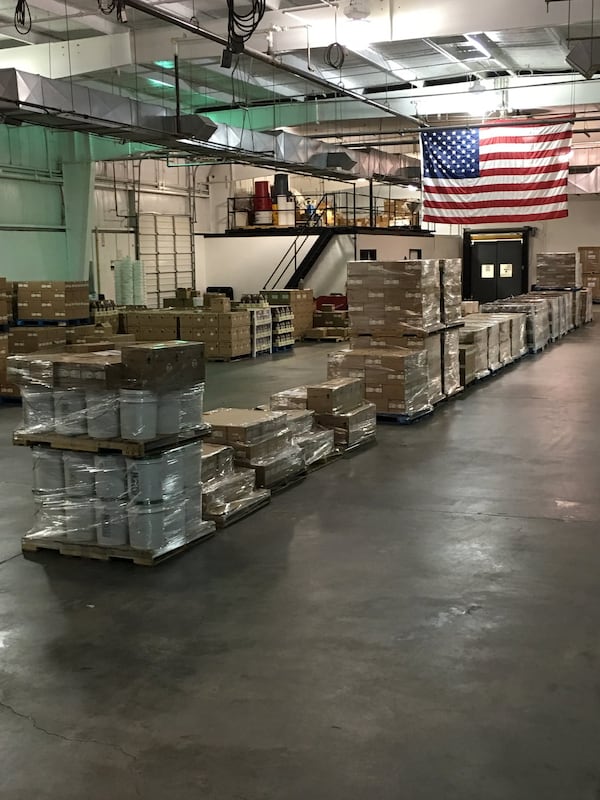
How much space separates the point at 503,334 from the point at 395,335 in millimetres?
5646

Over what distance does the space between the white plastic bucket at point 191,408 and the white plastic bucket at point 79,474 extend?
2.41ft

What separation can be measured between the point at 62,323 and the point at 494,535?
9.97 metres

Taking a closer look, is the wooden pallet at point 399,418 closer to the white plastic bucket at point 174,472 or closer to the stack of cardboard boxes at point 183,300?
the white plastic bucket at point 174,472

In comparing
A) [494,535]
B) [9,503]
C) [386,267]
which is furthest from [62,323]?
[494,535]

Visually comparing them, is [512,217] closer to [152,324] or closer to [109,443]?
[152,324]

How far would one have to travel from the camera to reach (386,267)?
11.4 metres

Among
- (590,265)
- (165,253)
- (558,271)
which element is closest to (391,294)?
(558,271)

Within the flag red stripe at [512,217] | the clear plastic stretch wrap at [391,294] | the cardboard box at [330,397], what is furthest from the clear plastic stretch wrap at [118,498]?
the flag red stripe at [512,217]

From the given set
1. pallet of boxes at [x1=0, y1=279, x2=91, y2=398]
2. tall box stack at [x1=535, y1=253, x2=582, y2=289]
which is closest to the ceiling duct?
pallet of boxes at [x1=0, y1=279, x2=91, y2=398]

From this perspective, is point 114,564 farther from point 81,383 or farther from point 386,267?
point 386,267

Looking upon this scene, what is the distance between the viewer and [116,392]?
605cm

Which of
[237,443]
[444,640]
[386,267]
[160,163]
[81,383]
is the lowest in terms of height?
[444,640]

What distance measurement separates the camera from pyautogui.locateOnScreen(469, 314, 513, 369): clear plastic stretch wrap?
16.2 m

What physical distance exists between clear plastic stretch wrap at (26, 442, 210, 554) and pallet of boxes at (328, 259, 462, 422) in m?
5.15
